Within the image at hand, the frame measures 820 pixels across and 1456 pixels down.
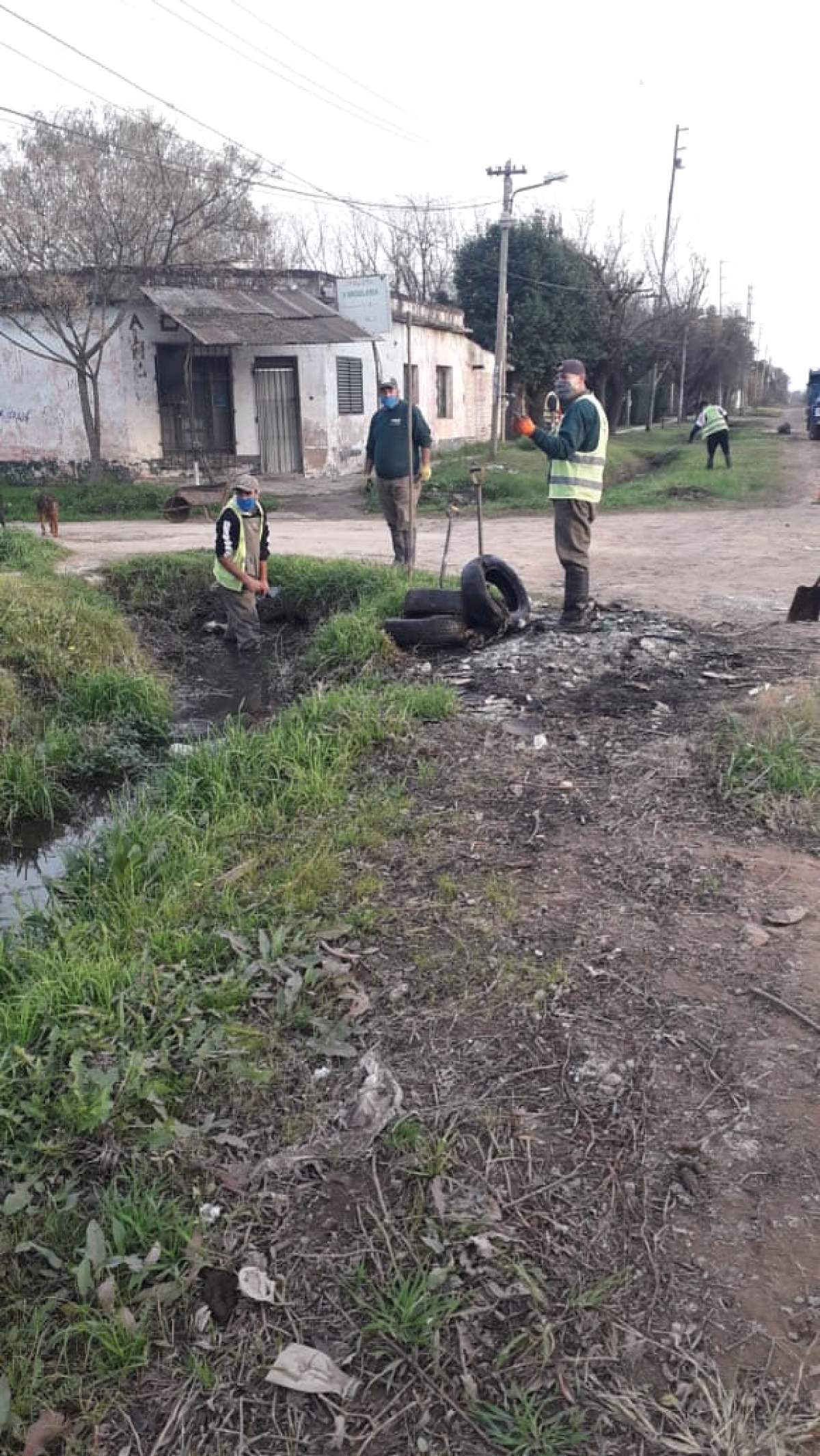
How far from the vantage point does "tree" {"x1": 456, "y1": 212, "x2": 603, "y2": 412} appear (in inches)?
1249

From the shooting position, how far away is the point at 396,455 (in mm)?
10125

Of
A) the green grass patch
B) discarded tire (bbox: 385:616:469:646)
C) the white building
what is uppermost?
the white building

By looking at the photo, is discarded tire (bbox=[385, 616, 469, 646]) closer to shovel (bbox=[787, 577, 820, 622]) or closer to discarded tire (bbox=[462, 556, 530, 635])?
discarded tire (bbox=[462, 556, 530, 635])

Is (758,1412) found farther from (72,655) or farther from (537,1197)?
(72,655)

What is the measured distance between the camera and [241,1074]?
3.00 meters

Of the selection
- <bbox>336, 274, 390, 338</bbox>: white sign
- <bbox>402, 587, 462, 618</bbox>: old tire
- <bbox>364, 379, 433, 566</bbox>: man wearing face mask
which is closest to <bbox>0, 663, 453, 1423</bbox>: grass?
<bbox>402, 587, 462, 618</bbox>: old tire

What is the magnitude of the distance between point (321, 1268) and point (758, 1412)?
95 cm

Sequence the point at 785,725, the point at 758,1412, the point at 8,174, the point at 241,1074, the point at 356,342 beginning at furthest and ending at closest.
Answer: the point at 356,342
the point at 8,174
the point at 785,725
the point at 241,1074
the point at 758,1412

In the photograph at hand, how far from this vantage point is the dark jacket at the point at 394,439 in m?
10.0

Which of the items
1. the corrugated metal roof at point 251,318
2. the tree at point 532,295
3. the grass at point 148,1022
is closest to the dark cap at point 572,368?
the grass at point 148,1022

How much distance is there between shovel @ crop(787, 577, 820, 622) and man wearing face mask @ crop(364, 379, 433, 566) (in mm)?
3533

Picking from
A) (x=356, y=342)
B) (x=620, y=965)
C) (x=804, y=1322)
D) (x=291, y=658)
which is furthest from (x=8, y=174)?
(x=804, y=1322)

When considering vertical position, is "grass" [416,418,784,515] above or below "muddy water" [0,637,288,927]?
above

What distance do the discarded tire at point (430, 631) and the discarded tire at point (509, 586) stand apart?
43 cm
